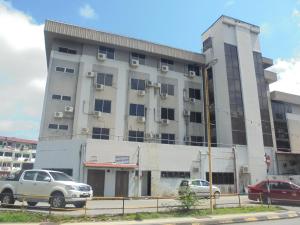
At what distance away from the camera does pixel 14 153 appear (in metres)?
75.1

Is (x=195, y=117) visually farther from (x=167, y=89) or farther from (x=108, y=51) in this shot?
(x=108, y=51)

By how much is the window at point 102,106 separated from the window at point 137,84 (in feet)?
11.9

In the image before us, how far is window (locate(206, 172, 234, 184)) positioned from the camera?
31641 mm

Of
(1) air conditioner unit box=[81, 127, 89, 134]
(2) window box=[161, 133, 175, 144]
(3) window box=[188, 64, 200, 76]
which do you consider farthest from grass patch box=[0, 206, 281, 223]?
(3) window box=[188, 64, 200, 76]

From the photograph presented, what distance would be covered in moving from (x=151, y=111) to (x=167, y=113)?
2.05m

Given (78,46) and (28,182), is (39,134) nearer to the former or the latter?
(78,46)

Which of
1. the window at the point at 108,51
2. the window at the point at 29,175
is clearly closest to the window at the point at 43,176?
the window at the point at 29,175

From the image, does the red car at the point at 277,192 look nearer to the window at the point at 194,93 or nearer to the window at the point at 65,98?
the window at the point at 194,93

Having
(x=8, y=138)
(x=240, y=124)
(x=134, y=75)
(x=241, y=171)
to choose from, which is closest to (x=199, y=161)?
(x=241, y=171)

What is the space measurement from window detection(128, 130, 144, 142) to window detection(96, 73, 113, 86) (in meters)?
5.82

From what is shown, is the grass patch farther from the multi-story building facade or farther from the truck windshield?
the multi-story building facade

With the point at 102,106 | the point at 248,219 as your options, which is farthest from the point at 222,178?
the point at 248,219

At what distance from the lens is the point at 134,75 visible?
35.2 metres

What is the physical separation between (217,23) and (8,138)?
58437 millimetres
